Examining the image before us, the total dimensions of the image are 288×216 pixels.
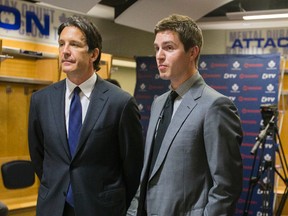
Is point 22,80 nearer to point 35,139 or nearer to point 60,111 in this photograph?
point 35,139

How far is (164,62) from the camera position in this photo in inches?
71.6

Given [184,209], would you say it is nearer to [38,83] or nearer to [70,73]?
[70,73]

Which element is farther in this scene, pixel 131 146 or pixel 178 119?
pixel 131 146

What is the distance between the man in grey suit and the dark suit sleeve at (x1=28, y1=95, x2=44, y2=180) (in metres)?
0.73

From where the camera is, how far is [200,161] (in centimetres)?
173

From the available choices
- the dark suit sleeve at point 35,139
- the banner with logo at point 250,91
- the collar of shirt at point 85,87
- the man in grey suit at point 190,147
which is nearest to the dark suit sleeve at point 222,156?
the man in grey suit at point 190,147

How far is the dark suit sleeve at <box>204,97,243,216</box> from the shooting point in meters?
1.65

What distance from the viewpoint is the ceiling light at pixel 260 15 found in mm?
6294

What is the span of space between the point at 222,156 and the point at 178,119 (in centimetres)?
25

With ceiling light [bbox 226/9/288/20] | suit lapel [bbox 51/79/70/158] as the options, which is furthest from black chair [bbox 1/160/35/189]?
ceiling light [bbox 226/9/288/20]

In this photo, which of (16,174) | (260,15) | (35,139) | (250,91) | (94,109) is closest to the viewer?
(94,109)

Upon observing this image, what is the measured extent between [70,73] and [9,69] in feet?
10.7

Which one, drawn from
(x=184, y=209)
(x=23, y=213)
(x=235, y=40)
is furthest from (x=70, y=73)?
(x=235, y=40)

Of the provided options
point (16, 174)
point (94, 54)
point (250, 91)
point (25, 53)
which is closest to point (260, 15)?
point (250, 91)
